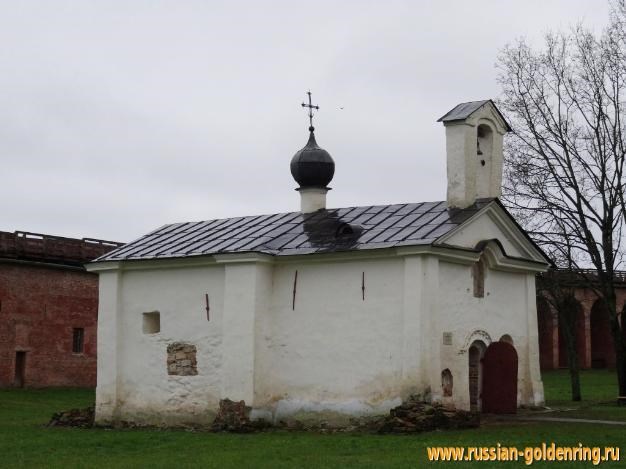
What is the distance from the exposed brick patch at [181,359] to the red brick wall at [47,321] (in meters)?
14.9

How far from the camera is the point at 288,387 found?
20297 mm

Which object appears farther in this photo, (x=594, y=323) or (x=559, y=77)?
(x=594, y=323)

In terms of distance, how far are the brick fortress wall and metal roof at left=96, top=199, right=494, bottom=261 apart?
1210cm

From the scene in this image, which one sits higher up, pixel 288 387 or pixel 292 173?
pixel 292 173

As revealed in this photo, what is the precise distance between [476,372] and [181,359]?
234 inches

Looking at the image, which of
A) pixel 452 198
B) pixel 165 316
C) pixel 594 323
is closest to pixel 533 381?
pixel 452 198

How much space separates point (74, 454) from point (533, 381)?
32.3 feet

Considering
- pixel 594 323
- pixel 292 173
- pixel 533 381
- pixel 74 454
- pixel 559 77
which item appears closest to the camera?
pixel 74 454

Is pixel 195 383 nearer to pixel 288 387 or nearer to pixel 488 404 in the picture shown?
pixel 288 387

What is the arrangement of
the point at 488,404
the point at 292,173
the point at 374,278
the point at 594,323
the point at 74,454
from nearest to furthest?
the point at 74,454 → the point at 374,278 → the point at 488,404 → the point at 292,173 → the point at 594,323

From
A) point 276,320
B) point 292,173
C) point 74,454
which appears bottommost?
point 74,454

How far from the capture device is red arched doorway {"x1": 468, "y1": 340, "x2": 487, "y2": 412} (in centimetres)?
2056
